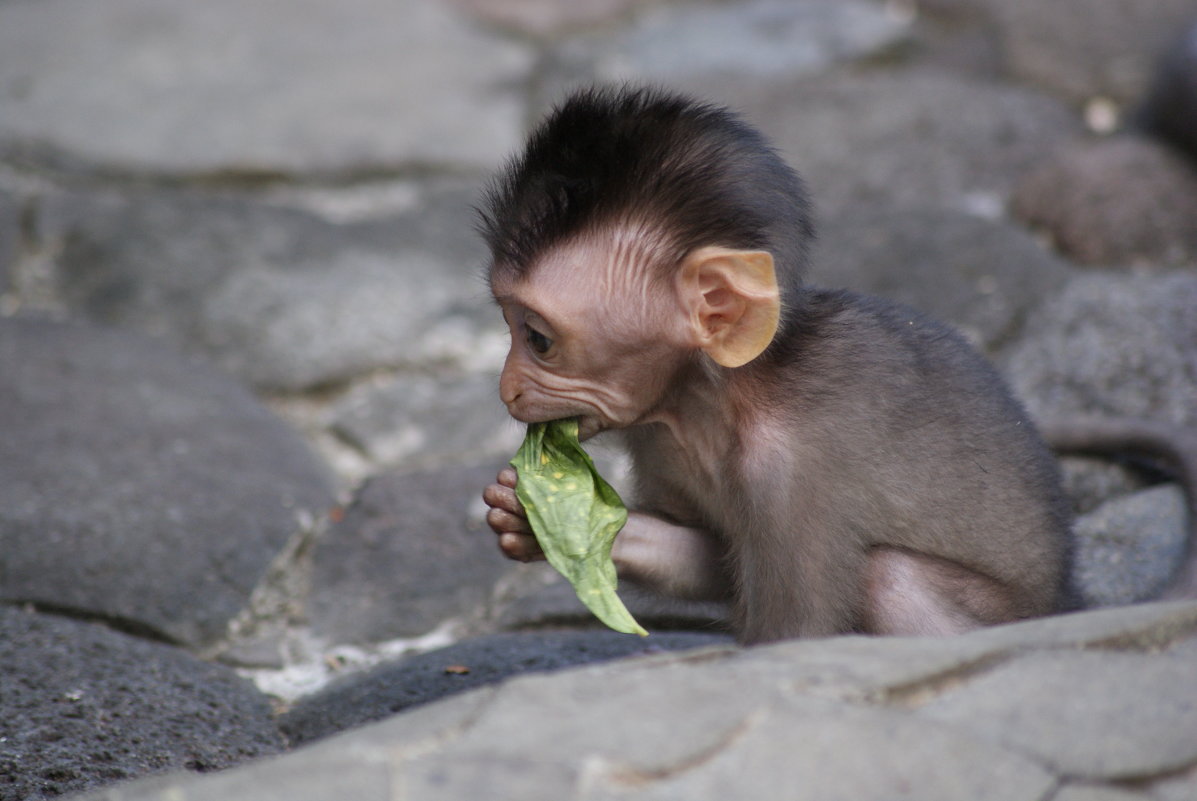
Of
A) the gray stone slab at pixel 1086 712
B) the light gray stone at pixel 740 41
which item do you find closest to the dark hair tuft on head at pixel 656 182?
the gray stone slab at pixel 1086 712

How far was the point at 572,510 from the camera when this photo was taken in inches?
118

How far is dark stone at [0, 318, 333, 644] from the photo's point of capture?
3.74 meters

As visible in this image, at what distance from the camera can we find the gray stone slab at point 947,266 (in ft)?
16.1

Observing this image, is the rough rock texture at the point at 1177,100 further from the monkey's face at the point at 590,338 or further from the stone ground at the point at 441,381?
the monkey's face at the point at 590,338

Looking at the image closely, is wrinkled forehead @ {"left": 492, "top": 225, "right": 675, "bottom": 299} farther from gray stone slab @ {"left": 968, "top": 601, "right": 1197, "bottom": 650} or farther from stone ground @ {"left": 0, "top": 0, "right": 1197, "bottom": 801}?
gray stone slab @ {"left": 968, "top": 601, "right": 1197, "bottom": 650}

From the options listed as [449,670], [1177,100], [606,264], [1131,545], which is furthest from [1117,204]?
[449,670]

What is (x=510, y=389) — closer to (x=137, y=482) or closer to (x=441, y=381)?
(x=137, y=482)

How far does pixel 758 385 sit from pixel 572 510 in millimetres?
513

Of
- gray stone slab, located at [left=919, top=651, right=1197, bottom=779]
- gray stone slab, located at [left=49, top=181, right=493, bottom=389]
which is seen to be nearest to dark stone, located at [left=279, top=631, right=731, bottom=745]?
gray stone slab, located at [left=919, top=651, right=1197, bottom=779]

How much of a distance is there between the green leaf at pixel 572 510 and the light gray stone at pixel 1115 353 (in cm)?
197

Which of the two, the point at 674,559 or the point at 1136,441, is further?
the point at 1136,441

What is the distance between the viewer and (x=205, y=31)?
7512 mm

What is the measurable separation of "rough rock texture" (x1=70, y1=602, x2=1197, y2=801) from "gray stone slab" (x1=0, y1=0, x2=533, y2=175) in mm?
4799

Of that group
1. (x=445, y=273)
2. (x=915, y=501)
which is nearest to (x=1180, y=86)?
(x=445, y=273)
